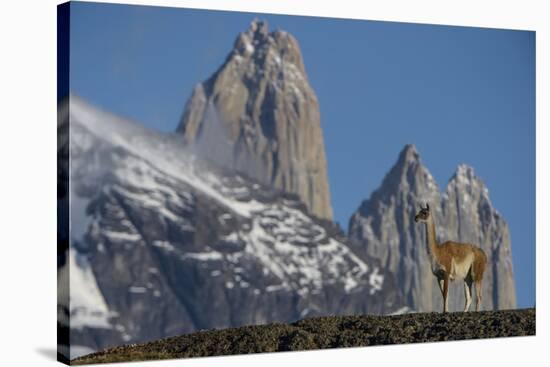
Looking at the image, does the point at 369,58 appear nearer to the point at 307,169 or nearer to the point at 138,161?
the point at 307,169

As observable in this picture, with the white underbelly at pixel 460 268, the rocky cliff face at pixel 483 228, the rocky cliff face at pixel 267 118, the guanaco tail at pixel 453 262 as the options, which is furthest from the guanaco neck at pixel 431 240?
the rocky cliff face at pixel 267 118

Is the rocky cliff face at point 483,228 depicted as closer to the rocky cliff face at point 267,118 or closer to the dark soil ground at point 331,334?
the dark soil ground at point 331,334

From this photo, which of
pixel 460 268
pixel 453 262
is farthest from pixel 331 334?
pixel 460 268

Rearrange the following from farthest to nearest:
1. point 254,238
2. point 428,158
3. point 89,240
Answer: point 428,158 → point 254,238 → point 89,240

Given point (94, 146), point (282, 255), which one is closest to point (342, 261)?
point (282, 255)

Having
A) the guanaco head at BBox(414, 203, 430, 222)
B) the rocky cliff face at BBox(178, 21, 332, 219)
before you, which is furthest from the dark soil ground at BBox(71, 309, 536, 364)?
the rocky cliff face at BBox(178, 21, 332, 219)

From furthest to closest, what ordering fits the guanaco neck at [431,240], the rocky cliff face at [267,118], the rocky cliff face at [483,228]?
the rocky cliff face at [483,228], the guanaco neck at [431,240], the rocky cliff face at [267,118]
